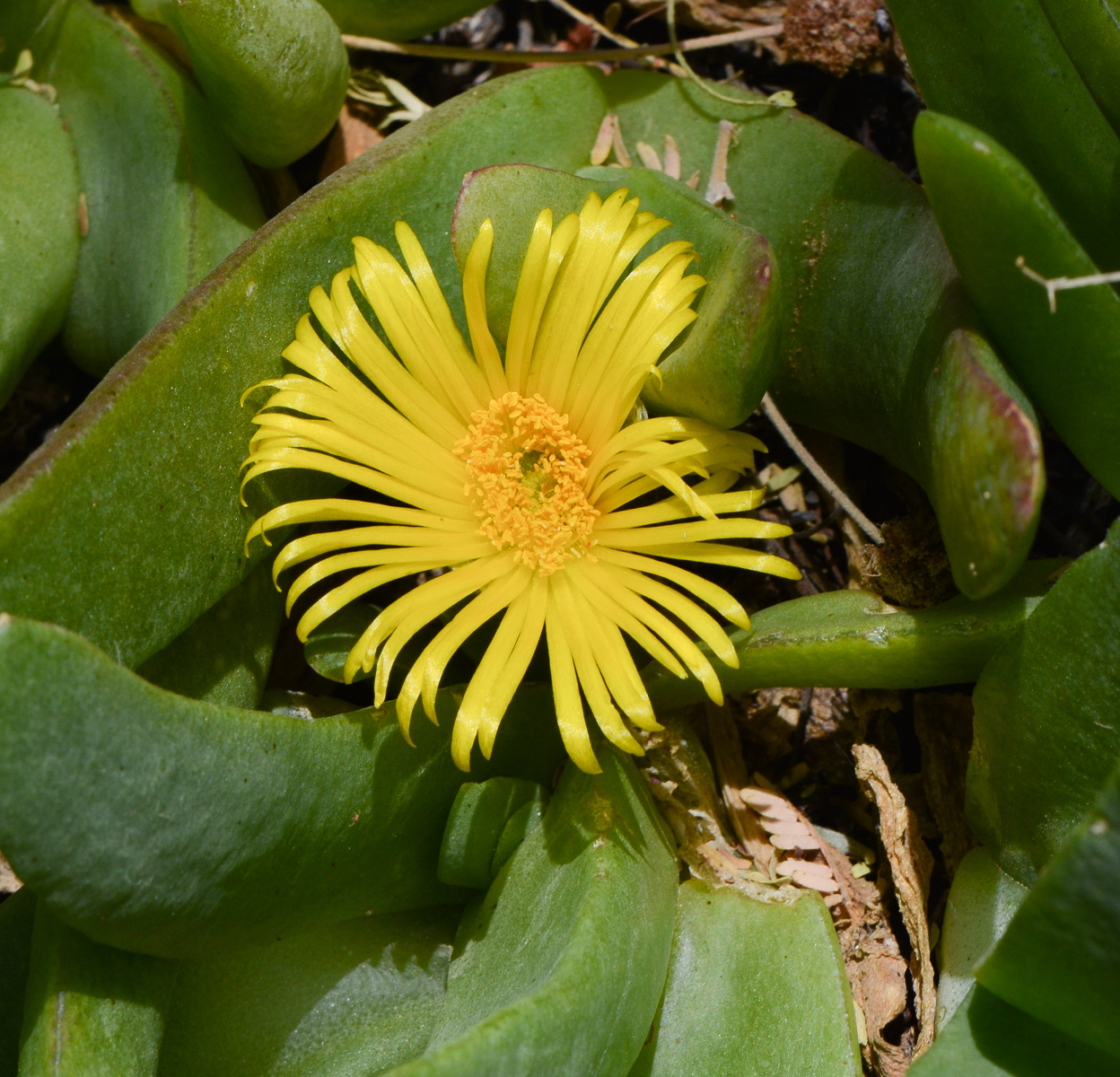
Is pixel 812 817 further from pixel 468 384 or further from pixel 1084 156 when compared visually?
pixel 1084 156

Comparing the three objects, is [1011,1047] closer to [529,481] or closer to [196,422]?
[529,481]

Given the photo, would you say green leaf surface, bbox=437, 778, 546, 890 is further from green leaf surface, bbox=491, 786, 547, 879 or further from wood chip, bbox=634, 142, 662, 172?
wood chip, bbox=634, 142, 662, 172

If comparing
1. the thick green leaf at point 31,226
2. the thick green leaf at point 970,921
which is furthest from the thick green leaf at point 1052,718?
the thick green leaf at point 31,226

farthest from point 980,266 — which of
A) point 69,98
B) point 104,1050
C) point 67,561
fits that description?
point 69,98

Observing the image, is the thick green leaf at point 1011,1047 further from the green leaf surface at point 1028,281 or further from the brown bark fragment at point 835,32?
the brown bark fragment at point 835,32

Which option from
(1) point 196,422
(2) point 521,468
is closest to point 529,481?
(2) point 521,468

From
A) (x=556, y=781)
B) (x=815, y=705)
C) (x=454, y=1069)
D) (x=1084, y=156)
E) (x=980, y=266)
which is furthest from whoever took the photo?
(x=815, y=705)
